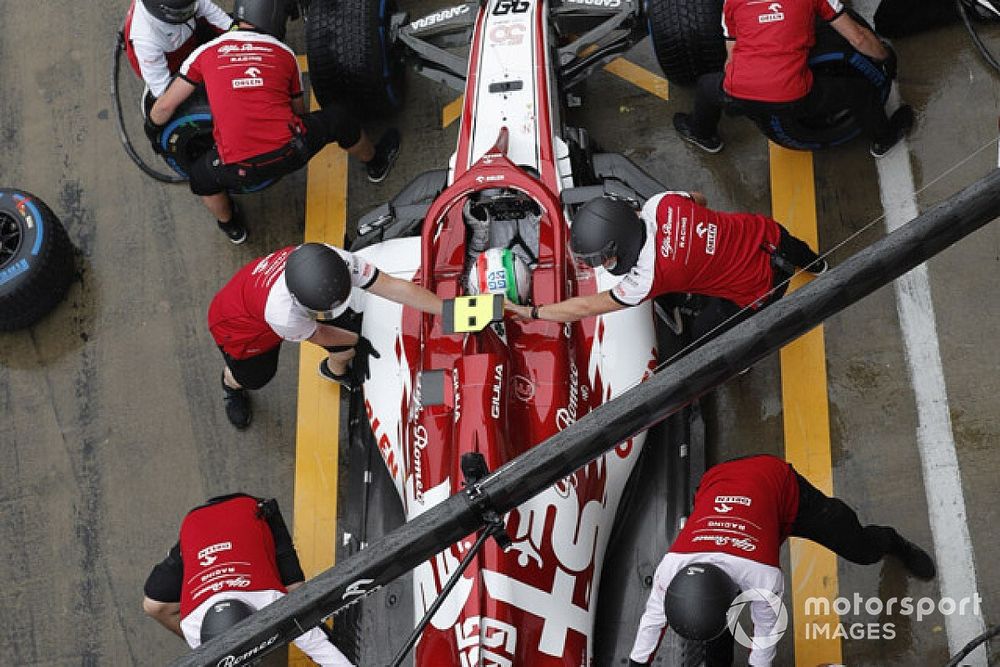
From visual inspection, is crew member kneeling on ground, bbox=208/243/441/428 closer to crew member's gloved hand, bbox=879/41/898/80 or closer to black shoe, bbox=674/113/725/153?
black shoe, bbox=674/113/725/153

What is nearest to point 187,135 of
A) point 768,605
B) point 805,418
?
point 805,418

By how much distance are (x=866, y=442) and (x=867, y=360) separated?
427 millimetres

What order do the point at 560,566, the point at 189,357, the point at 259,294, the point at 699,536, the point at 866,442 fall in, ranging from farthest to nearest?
the point at 189,357
the point at 866,442
the point at 259,294
the point at 560,566
the point at 699,536

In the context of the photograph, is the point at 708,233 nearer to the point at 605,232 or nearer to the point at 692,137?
the point at 605,232

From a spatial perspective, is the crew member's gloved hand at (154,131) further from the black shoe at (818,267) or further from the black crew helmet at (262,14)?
the black shoe at (818,267)

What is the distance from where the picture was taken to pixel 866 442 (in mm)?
5980

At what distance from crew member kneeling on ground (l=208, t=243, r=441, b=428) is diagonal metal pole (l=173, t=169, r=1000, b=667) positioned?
2827 mm

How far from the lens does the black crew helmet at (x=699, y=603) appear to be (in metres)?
4.30

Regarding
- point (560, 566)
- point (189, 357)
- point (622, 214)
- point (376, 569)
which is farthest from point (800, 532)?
point (189, 357)

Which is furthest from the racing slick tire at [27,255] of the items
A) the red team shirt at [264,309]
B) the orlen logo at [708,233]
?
the orlen logo at [708,233]

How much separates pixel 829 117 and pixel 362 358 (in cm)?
269

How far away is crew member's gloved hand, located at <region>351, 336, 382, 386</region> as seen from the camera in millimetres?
5766

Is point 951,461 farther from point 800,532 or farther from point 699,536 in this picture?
point 699,536

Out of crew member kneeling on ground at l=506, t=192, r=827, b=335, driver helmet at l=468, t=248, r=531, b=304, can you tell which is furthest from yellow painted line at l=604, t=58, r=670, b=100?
driver helmet at l=468, t=248, r=531, b=304
